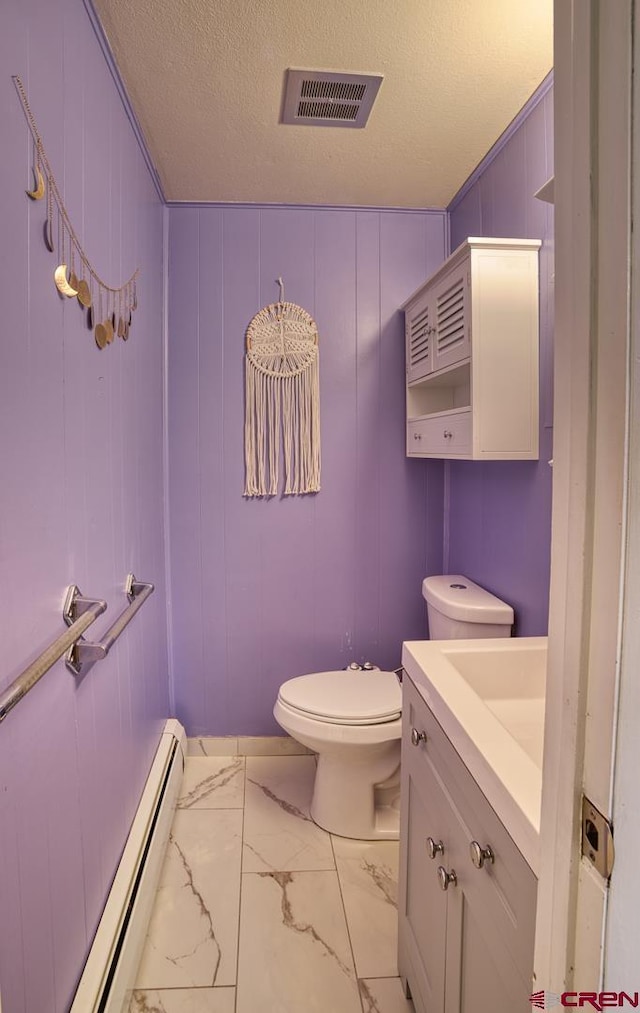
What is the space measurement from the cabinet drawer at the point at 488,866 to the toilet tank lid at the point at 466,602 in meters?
0.61

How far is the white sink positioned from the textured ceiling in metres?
1.46

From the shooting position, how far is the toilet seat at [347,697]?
1715 mm

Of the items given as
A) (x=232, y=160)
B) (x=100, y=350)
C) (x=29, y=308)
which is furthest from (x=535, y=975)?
(x=232, y=160)

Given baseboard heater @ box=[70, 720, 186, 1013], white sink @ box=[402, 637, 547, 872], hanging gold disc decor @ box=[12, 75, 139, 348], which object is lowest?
baseboard heater @ box=[70, 720, 186, 1013]

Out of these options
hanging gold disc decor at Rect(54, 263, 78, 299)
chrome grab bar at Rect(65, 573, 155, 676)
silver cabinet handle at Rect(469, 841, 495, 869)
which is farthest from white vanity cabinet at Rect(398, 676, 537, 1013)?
hanging gold disc decor at Rect(54, 263, 78, 299)

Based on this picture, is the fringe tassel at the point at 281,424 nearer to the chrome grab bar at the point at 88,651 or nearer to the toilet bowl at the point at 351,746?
the toilet bowl at the point at 351,746

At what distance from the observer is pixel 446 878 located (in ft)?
3.06

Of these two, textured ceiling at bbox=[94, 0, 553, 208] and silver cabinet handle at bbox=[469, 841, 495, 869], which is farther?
textured ceiling at bbox=[94, 0, 553, 208]

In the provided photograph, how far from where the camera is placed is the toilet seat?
171 centimetres

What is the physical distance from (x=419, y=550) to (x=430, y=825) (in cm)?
130

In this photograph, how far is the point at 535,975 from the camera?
0.54m

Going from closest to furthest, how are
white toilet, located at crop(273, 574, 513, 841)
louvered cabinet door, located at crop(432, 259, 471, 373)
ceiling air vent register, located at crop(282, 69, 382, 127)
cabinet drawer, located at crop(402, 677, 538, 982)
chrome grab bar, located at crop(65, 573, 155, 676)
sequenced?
1. cabinet drawer, located at crop(402, 677, 538, 982)
2. chrome grab bar, located at crop(65, 573, 155, 676)
3. ceiling air vent register, located at crop(282, 69, 382, 127)
4. louvered cabinet door, located at crop(432, 259, 471, 373)
5. white toilet, located at crop(273, 574, 513, 841)

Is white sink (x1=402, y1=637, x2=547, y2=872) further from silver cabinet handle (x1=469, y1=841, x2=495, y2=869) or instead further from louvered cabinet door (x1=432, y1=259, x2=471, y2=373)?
louvered cabinet door (x1=432, y1=259, x2=471, y2=373)

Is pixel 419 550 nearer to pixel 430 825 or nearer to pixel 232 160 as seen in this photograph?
pixel 430 825
